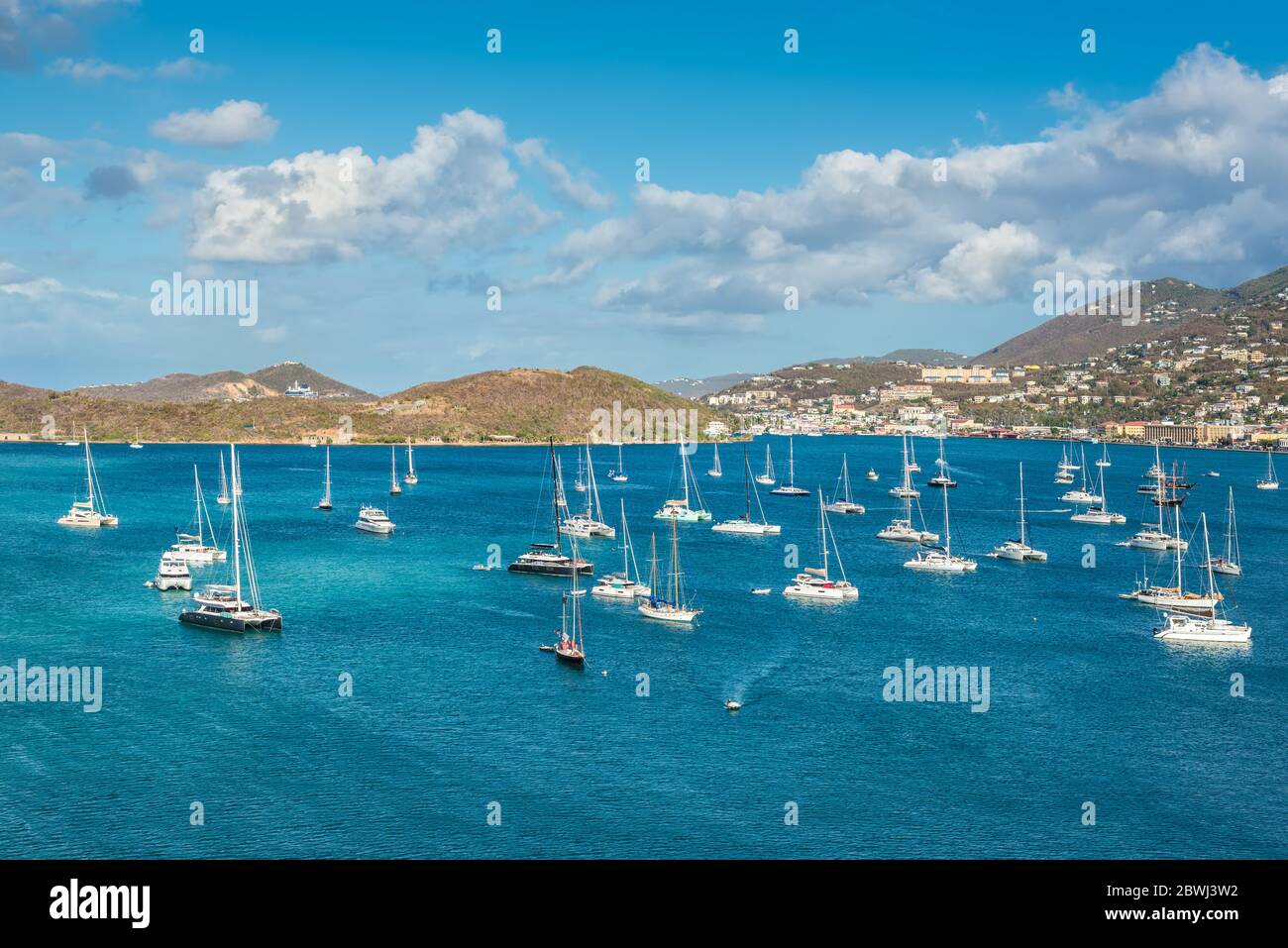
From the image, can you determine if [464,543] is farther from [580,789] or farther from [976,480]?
[976,480]

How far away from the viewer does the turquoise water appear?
1067 inches

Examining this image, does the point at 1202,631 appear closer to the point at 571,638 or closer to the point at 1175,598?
the point at 1175,598

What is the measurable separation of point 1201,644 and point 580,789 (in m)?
32.6

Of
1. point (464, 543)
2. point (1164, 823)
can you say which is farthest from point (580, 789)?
point (464, 543)

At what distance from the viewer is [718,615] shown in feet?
173

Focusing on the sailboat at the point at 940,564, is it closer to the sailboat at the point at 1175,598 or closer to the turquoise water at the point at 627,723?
the turquoise water at the point at 627,723
